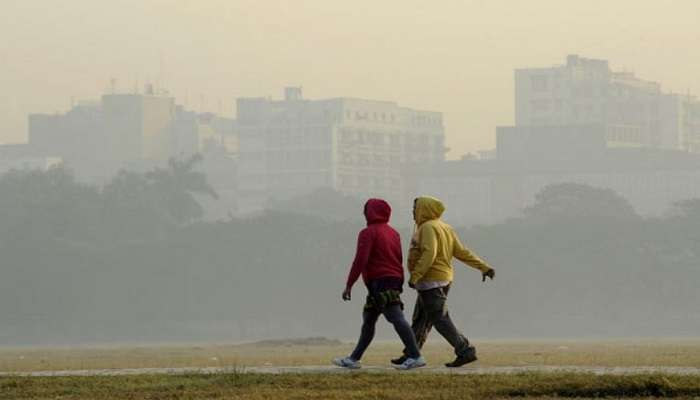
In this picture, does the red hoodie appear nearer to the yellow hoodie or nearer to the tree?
the yellow hoodie

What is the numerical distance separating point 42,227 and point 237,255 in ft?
41.0

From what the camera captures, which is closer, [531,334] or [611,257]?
[531,334]

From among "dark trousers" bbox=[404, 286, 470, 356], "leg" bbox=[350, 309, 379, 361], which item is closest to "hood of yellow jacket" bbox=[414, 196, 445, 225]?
"dark trousers" bbox=[404, 286, 470, 356]

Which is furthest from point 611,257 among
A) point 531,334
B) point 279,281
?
point 279,281

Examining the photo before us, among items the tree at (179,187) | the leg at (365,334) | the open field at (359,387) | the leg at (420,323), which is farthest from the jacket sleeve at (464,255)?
the tree at (179,187)

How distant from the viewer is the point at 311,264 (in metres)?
125

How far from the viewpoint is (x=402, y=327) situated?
66.1ft

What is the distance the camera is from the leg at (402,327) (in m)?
20.1

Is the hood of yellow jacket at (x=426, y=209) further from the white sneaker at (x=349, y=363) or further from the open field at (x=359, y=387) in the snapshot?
the open field at (x=359, y=387)

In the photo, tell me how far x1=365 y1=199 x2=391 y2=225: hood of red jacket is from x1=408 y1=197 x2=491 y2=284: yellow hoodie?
33 centimetres

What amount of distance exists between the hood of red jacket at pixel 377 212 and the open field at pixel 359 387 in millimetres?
1727

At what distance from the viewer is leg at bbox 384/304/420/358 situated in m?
20.1

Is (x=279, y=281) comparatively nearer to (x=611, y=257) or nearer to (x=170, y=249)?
(x=170, y=249)

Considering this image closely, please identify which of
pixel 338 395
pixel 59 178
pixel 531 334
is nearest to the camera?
pixel 338 395
